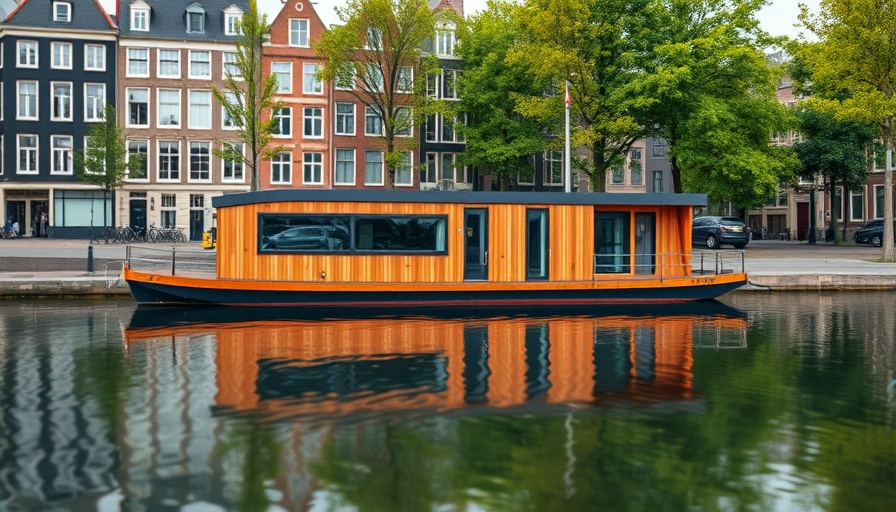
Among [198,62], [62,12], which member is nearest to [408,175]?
[198,62]

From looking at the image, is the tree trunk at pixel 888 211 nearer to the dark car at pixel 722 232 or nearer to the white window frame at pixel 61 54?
the dark car at pixel 722 232

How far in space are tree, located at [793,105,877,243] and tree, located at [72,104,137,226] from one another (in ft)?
134

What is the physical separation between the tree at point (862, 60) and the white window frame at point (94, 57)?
4303cm

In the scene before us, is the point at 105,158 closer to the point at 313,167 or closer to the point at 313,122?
the point at 313,167

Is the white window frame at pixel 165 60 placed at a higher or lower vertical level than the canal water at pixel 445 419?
higher

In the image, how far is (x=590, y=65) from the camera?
141 ft

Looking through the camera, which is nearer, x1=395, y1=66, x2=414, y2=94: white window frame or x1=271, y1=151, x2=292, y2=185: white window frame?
x1=395, y1=66, x2=414, y2=94: white window frame

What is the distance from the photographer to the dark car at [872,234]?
54.9 m

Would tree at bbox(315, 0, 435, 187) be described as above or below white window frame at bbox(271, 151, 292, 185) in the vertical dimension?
above

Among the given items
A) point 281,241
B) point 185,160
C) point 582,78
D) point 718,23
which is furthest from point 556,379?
point 185,160

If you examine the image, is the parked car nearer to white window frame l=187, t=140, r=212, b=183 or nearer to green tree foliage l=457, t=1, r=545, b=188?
green tree foliage l=457, t=1, r=545, b=188

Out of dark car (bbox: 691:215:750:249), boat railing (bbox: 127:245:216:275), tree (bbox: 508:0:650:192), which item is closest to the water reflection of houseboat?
boat railing (bbox: 127:245:216:275)

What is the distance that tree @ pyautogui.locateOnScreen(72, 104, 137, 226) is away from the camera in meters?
53.3

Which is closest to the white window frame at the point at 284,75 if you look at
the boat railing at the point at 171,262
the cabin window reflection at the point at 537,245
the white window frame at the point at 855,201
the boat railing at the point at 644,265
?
the boat railing at the point at 171,262
